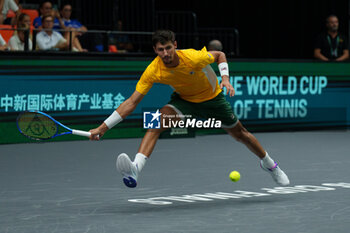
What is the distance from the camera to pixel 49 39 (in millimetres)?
15055

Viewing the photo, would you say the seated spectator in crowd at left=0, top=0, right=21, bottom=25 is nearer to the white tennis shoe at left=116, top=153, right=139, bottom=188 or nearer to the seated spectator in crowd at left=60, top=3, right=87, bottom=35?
the seated spectator in crowd at left=60, top=3, right=87, bottom=35

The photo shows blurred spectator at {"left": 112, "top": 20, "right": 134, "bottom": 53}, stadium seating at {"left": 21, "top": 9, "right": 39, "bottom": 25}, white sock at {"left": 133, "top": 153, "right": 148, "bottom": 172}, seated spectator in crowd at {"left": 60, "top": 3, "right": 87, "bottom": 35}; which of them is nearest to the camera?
white sock at {"left": 133, "top": 153, "right": 148, "bottom": 172}

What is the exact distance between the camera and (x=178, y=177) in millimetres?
9859

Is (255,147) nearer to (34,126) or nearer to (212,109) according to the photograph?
(212,109)

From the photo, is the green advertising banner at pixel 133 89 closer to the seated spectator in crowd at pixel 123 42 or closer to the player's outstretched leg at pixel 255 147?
the seated spectator in crowd at pixel 123 42

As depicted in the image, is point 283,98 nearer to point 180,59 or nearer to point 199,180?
point 199,180

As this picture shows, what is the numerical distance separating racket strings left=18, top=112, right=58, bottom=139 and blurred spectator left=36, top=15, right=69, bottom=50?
7.22 meters

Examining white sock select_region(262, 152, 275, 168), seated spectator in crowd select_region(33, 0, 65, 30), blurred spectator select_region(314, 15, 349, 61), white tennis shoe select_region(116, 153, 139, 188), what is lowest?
white sock select_region(262, 152, 275, 168)

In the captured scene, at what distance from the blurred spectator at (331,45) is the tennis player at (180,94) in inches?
364

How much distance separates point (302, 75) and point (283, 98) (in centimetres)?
74

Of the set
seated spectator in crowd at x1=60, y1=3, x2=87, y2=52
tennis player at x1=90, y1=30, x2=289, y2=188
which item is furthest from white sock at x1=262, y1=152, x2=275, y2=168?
seated spectator in crowd at x1=60, y1=3, x2=87, y2=52

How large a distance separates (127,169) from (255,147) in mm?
1684

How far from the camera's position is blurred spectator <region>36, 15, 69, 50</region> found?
49.1ft

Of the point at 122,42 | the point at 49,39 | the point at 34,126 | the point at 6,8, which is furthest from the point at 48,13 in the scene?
the point at 34,126
